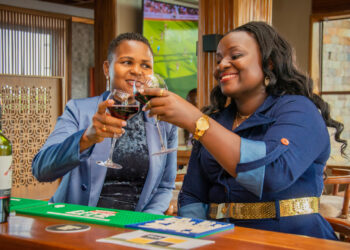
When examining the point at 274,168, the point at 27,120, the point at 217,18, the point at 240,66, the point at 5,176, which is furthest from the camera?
the point at 27,120

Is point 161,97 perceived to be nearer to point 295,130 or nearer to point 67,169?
point 295,130

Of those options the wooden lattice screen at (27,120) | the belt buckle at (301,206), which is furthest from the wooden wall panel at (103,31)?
the belt buckle at (301,206)

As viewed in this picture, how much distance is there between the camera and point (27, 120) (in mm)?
7555

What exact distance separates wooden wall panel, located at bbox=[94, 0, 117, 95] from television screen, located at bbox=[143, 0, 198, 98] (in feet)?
2.19

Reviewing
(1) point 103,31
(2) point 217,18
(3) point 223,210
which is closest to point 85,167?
(3) point 223,210

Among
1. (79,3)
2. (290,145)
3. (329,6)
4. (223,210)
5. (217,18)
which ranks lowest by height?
(223,210)

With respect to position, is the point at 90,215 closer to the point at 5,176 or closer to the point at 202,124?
the point at 5,176

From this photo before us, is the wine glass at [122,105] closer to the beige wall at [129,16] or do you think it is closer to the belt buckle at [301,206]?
the belt buckle at [301,206]

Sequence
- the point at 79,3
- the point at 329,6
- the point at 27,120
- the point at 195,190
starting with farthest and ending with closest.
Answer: the point at 79,3 → the point at 27,120 → the point at 329,6 → the point at 195,190

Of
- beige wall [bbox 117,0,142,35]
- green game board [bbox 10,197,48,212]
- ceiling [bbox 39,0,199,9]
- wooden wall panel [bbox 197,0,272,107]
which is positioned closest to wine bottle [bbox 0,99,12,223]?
green game board [bbox 10,197,48,212]

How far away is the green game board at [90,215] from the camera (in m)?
1.51

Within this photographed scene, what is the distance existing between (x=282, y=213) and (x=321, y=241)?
1.30ft

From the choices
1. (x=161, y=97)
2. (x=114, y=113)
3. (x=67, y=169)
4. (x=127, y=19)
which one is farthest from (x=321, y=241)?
(x=127, y=19)

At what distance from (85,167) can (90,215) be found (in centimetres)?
65
